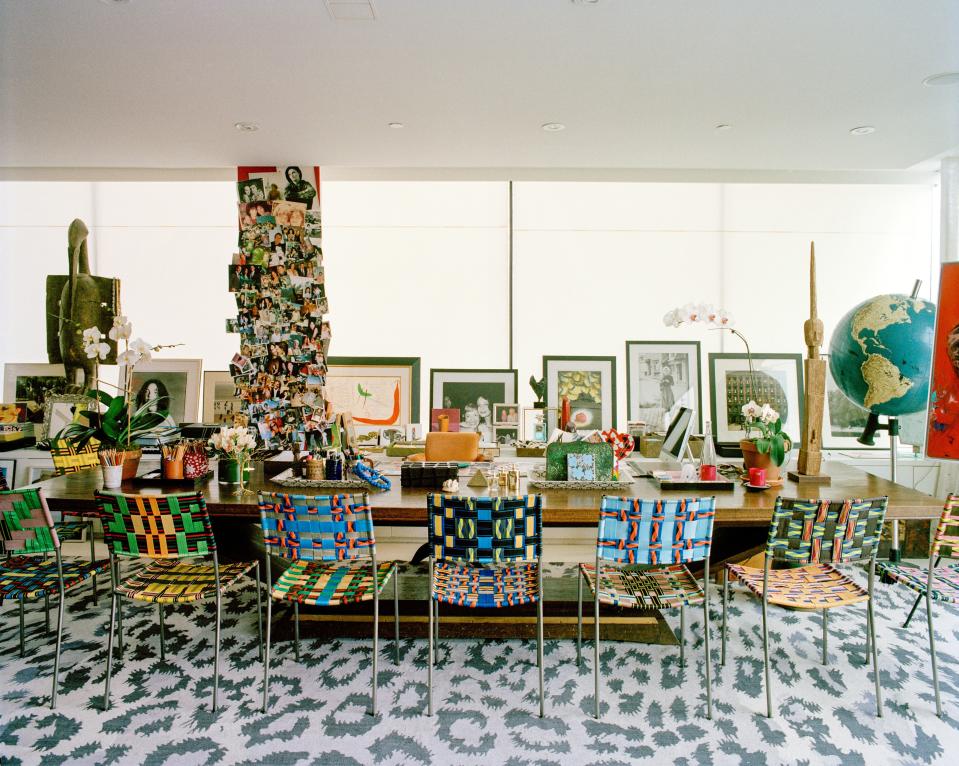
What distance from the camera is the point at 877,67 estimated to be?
2789 millimetres

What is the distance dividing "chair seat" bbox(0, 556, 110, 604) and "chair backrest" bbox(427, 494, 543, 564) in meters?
1.58

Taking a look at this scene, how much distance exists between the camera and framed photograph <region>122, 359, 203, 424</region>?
16.7 feet

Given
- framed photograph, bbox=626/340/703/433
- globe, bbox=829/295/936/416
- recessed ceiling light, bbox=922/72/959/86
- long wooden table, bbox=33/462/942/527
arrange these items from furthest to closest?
framed photograph, bbox=626/340/703/433 → globe, bbox=829/295/936/416 → recessed ceiling light, bbox=922/72/959/86 → long wooden table, bbox=33/462/942/527

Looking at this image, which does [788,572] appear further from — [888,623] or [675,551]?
[888,623]

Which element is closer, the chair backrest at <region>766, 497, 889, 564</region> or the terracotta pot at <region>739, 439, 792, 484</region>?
the chair backrest at <region>766, 497, 889, 564</region>

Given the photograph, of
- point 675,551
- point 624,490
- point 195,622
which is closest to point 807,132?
point 624,490

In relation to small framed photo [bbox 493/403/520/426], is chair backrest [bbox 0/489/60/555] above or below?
below

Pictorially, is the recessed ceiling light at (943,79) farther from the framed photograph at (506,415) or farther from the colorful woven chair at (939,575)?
the framed photograph at (506,415)

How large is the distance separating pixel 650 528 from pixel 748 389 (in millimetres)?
3081

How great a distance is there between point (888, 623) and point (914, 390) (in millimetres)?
1315

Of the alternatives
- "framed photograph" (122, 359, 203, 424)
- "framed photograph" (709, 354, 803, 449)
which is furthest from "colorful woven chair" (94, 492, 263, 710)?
"framed photograph" (709, 354, 803, 449)

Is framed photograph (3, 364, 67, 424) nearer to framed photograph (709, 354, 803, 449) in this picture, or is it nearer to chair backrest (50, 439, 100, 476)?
chair backrest (50, 439, 100, 476)

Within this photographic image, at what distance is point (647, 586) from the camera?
2.61m

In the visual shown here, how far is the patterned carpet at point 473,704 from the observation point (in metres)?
2.24
